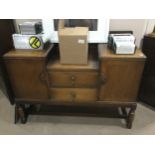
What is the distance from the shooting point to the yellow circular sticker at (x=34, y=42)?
1.42m

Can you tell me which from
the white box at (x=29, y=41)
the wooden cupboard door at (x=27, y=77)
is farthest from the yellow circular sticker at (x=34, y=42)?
the wooden cupboard door at (x=27, y=77)

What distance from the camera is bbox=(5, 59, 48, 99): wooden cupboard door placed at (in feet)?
4.48

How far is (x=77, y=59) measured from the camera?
4.53 ft

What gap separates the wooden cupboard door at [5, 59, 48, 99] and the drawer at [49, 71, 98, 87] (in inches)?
4.3

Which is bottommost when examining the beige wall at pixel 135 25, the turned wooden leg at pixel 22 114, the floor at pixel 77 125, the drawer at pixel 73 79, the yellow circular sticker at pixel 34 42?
the floor at pixel 77 125

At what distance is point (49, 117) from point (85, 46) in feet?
3.38

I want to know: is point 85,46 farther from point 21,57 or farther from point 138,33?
point 138,33

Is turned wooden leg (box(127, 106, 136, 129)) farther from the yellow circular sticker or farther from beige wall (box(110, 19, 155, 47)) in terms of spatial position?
the yellow circular sticker

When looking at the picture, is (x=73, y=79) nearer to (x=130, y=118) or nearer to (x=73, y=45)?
(x=73, y=45)

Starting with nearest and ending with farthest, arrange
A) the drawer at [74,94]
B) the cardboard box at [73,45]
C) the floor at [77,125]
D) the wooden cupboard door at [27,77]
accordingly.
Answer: the cardboard box at [73,45] < the wooden cupboard door at [27,77] < the drawer at [74,94] < the floor at [77,125]

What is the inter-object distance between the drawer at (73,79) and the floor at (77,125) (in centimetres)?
55

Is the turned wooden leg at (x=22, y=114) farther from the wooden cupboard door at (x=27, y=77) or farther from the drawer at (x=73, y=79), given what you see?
the drawer at (x=73, y=79)

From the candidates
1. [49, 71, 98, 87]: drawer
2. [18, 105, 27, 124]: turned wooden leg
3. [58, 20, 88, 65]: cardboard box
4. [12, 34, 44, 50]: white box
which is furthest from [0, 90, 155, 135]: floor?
[12, 34, 44, 50]: white box

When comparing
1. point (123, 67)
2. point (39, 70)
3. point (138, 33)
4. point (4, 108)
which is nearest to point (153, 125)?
point (123, 67)
